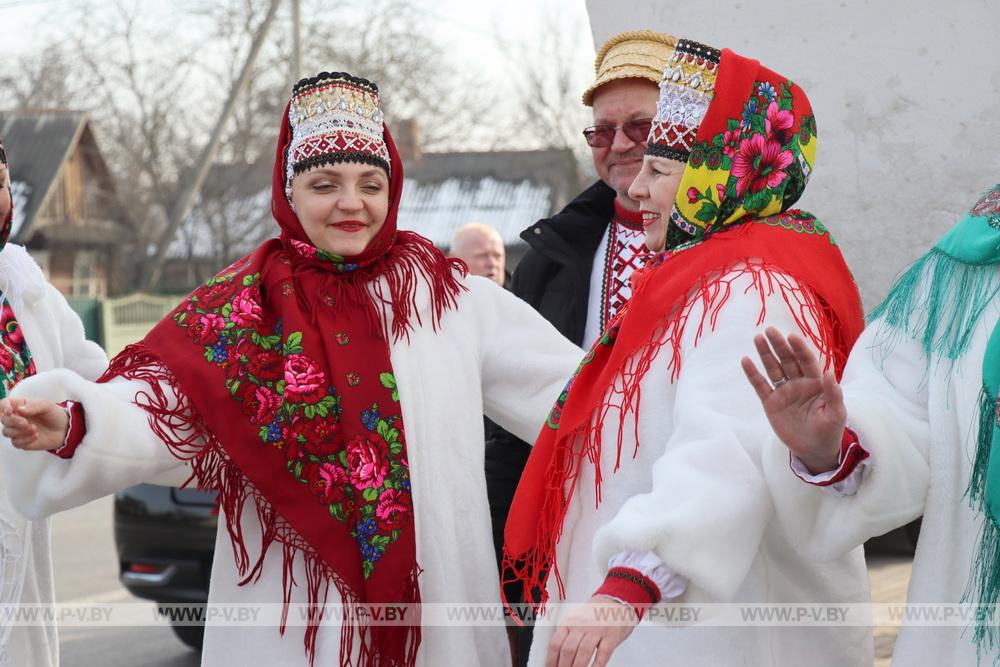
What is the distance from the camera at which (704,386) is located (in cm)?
222

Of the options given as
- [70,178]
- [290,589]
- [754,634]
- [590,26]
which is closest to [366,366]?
[290,589]

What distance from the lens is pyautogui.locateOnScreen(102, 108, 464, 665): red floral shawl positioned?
280 centimetres

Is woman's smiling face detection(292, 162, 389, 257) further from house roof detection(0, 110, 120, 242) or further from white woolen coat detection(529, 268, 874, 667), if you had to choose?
house roof detection(0, 110, 120, 242)

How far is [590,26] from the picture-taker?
4328mm

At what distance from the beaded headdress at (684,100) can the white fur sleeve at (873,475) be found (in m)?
0.61

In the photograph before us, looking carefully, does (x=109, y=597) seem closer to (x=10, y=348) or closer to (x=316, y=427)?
(x=10, y=348)

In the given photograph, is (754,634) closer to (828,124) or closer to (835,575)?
(835,575)

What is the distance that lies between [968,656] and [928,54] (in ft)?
7.97

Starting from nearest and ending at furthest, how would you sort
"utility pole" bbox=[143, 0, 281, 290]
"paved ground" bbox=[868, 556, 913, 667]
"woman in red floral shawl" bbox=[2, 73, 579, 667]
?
"woman in red floral shawl" bbox=[2, 73, 579, 667]
"paved ground" bbox=[868, 556, 913, 667]
"utility pole" bbox=[143, 0, 281, 290]

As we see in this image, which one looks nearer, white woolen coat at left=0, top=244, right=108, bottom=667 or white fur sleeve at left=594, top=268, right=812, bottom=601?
white fur sleeve at left=594, top=268, right=812, bottom=601

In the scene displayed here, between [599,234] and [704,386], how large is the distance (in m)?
1.46

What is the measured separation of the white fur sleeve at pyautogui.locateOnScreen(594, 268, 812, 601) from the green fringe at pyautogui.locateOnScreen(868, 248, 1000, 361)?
21 centimetres

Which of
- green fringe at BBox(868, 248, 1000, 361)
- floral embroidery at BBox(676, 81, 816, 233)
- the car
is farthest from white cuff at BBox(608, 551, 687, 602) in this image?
the car

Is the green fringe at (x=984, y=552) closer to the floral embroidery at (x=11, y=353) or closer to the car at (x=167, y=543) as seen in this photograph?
Result: the floral embroidery at (x=11, y=353)
